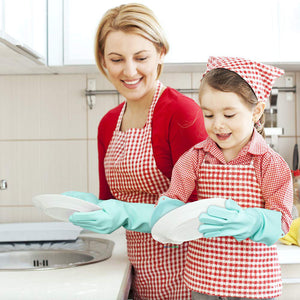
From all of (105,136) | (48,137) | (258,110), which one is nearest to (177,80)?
(48,137)

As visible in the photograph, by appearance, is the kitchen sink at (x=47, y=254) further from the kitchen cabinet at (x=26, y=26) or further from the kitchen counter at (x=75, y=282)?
the kitchen cabinet at (x=26, y=26)

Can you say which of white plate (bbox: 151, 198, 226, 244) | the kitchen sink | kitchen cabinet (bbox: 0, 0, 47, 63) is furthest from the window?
white plate (bbox: 151, 198, 226, 244)

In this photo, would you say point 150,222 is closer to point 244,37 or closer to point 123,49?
point 123,49

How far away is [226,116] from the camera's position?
2.98 ft

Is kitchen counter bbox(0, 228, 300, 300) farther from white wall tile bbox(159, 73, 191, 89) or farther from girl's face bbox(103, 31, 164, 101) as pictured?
white wall tile bbox(159, 73, 191, 89)

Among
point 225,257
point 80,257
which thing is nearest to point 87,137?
point 80,257

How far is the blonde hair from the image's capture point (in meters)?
1.07

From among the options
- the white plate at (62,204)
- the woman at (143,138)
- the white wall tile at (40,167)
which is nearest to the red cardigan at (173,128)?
the woman at (143,138)

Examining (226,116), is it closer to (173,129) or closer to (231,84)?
(231,84)

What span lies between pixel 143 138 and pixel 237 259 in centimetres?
38

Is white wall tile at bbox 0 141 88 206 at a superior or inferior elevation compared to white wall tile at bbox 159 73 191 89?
inferior

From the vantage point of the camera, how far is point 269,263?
94 cm

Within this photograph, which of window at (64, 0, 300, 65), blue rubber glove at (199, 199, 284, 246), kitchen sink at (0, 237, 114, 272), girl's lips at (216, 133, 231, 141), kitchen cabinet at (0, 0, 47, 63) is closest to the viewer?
blue rubber glove at (199, 199, 284, 246)

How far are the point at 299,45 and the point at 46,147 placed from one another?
3.37ft
